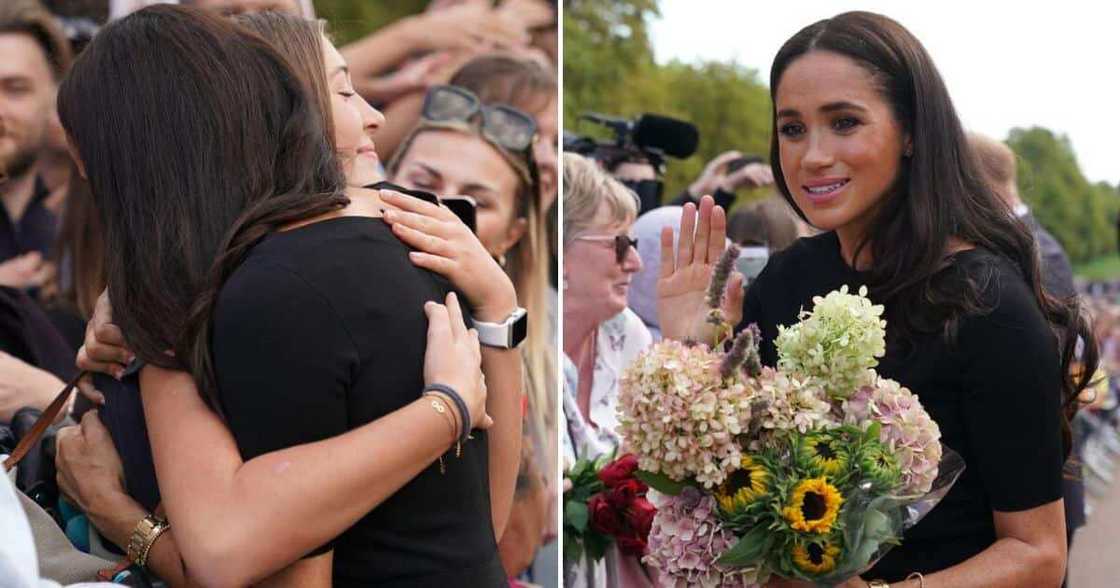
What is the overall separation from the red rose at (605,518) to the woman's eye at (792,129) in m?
0.84

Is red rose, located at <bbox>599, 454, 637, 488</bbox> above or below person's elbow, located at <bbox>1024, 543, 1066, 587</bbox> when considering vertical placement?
below

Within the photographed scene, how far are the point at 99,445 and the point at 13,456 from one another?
178 millimetres

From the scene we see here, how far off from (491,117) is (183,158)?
2084 millimetres

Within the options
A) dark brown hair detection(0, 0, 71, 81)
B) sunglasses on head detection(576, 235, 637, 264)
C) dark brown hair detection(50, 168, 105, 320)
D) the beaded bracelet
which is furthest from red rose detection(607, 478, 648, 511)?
dark brown hair detection(0, 0, 71, 81)

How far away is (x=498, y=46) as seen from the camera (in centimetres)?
354

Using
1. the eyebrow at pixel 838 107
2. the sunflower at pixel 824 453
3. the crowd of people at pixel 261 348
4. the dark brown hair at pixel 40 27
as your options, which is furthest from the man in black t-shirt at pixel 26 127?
the sunflower at pixel 824 453

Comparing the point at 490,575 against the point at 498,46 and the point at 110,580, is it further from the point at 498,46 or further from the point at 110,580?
the point at 498,46

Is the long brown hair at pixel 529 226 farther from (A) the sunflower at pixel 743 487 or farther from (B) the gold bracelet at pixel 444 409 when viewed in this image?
(B) the gold bracelet at pixel 444 409

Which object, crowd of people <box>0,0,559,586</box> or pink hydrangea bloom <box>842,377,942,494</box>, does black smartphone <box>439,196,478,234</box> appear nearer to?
crowd of people <box>0,0,559,586</box>

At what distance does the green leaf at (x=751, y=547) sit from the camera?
170 centimetres

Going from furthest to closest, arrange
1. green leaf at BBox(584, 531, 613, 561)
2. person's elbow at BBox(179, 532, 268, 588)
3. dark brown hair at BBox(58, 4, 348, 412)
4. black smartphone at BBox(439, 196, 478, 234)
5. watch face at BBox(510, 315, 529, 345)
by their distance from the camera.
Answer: green leaf at BBox(584, 531, 613, 561) < black smartphone at BBox(439, 196, 478, 234) < watch face at BBox(510, 315, 529, 345) < dark brown hair at BBox(58, 4, 348, 412) < person's elbow at BBox(179, 532, 268, 588)

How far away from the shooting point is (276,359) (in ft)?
4.63

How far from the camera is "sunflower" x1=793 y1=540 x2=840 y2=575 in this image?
5.47 feet

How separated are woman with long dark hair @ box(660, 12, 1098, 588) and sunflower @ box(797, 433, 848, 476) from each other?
1.20 feet
